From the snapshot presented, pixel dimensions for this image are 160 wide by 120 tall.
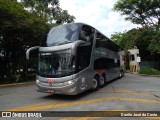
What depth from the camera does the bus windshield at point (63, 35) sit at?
12.7 m

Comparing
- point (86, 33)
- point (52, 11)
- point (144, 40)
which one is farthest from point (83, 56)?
point (144, 40)

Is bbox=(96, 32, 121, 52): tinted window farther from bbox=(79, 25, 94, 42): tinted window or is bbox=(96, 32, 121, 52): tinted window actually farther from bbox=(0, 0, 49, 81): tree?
bbox=(0, 0, 49, 81): tree

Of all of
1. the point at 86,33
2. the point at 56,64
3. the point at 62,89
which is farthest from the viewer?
the point at 86,33

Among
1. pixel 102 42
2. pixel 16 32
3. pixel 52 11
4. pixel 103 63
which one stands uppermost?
pixel 52 11

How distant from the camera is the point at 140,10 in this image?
39719 millimetres

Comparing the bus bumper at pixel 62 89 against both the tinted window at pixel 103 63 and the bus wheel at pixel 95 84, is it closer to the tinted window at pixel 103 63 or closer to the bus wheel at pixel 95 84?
the bus wheel at pixel 95 84

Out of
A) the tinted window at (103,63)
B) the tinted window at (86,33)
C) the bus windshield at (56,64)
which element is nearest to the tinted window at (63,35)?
the tinted window at (86,33)

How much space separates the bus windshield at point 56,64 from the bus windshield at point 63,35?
2.12 feet

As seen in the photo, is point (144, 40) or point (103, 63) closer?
point (103, 63)

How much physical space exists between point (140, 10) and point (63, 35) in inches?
1162

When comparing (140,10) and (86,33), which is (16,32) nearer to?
(86,33)

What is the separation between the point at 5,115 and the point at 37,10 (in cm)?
2290

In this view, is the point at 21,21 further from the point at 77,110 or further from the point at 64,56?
the point at 77,110

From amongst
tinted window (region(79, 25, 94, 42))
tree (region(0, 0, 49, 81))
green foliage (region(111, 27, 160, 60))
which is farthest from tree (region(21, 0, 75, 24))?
tinted window (region(79, 25, 94, 42))
